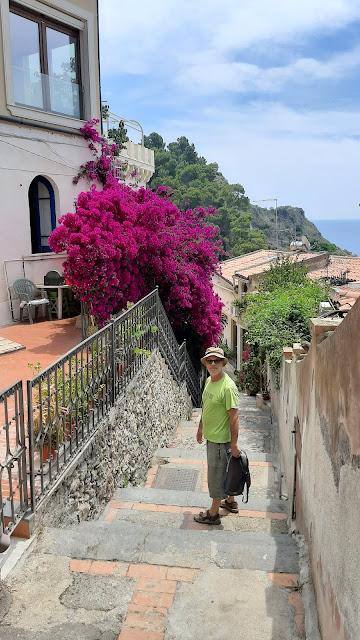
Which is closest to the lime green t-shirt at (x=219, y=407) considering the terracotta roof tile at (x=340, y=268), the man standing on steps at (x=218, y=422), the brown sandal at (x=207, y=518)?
the man standing on steps at (x=218, y=422)

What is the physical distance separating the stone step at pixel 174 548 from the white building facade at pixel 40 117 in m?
7.19

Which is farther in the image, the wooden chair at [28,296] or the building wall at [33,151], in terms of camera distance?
the wooden chair at [28,296]

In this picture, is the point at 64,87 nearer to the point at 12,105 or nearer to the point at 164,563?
the point at 12,105

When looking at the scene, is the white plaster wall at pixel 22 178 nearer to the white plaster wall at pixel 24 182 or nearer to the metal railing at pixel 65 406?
the white plaster wall at pixel 24 182

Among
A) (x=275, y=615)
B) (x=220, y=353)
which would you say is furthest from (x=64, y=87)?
(x=275, y=615)

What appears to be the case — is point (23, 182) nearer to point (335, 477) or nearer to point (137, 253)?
point (137, 253)

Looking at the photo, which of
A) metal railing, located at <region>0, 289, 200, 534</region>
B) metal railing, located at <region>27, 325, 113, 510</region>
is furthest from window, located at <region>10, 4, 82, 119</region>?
metal railing, located at <region>27, 325, 113, 510</region>

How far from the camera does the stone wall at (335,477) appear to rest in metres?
2.32

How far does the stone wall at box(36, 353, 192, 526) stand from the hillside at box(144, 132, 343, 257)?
163 feet

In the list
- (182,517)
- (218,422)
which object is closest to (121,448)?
(182,517)

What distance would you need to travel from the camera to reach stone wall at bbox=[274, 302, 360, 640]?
232 centimetres

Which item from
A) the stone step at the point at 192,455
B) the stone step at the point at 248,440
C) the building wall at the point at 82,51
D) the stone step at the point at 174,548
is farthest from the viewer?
the building wall at the point at 82,51

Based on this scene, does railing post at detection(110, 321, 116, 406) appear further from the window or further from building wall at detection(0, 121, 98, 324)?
the window

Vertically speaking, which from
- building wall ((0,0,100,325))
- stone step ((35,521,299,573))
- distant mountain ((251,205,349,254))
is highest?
distant mountain ((251,205,349,254))
